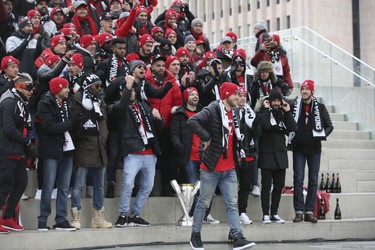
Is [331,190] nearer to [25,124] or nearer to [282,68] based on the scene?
[282,68]

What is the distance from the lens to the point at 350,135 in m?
18.4

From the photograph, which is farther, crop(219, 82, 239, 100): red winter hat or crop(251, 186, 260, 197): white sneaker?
crop(251, 186, 260, 197): white sneaker

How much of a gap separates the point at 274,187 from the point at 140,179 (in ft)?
7.81

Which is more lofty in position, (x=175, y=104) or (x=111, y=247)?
(x=175, y=104)

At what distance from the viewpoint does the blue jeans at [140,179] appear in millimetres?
12578

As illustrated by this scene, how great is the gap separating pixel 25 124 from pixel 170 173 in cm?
292

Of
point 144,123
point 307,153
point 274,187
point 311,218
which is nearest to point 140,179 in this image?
point 144,123

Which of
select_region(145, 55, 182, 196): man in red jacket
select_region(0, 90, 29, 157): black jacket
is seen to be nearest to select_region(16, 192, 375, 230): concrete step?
select_region(145, 55, 182, 196): man in red jacket

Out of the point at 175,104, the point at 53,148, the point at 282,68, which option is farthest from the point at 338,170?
the point at 53,148

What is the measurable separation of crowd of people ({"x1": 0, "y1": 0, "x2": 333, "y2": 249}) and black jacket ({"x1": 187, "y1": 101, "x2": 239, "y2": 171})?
0.02 metres

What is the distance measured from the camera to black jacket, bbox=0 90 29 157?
1138 centimetres

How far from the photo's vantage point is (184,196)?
13.3 m

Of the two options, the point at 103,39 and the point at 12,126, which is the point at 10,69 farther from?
the point at 103,39

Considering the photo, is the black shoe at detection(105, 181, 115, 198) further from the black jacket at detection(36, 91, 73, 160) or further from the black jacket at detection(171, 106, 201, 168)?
the black jacket at detection(36, 91, 73, 160)
